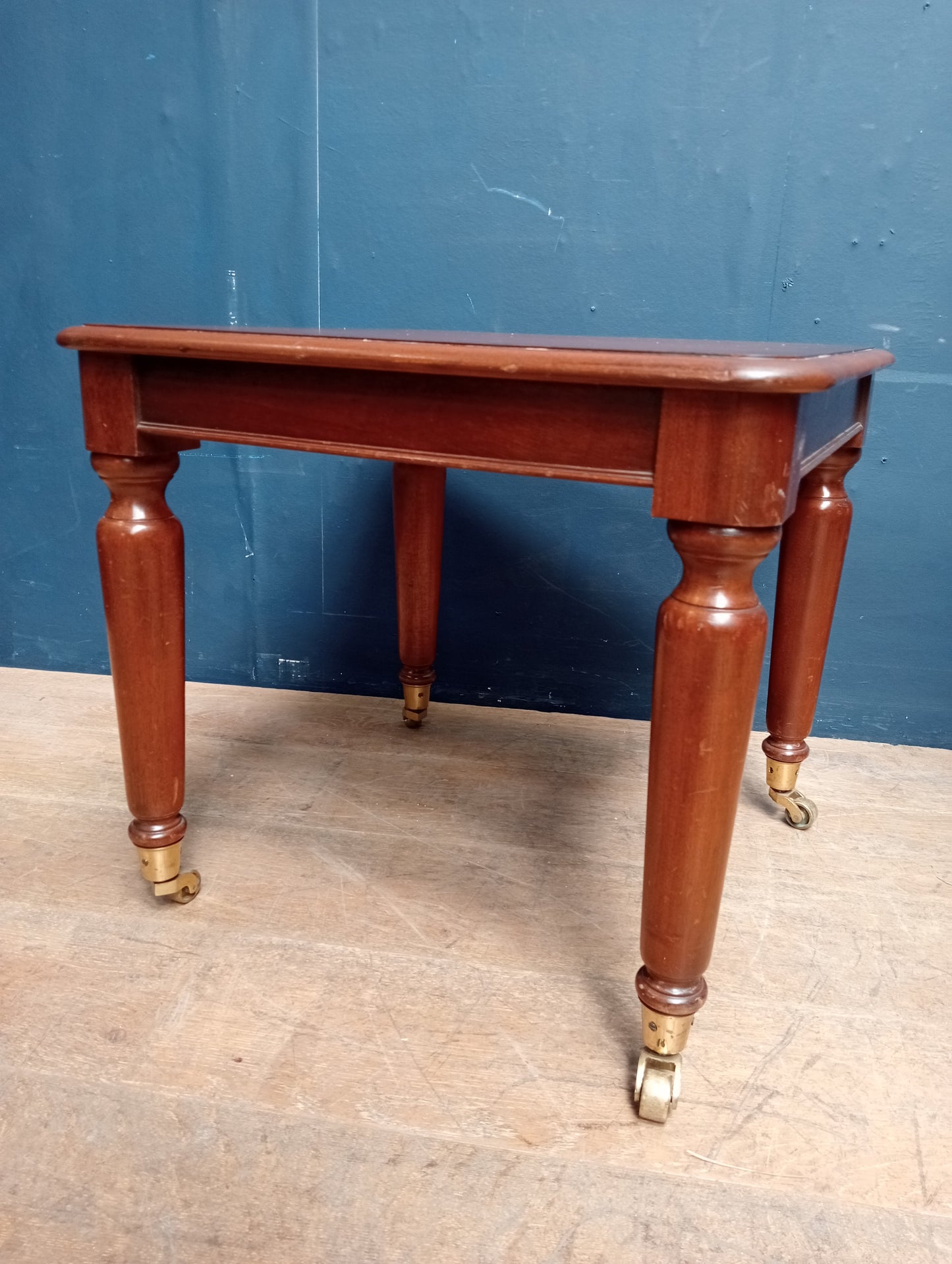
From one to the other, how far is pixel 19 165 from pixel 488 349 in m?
1.33

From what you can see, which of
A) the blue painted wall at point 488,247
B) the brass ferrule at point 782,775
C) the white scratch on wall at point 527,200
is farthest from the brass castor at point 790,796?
the white scratch on wall at point 527,200

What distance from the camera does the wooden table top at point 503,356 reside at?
0.68m

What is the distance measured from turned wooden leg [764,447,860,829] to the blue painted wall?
332 mm

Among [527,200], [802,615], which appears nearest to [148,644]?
[802,615]

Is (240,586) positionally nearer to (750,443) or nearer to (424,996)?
(424,996)

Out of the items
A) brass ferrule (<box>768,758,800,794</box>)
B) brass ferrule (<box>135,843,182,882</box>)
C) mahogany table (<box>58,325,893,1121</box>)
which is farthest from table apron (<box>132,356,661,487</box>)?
brass ferrule (<box>768,758,800,794</box>)

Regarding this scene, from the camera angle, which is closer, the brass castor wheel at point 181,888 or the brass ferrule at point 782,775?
the brass castor wheel at point 181,888

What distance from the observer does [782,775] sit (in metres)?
1.37

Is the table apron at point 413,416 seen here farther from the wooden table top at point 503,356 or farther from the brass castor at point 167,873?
the brass castor at point 167,873

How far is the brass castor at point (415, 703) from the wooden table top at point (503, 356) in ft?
2.52

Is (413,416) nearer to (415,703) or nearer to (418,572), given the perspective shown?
(418,572)

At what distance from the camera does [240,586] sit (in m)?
1.79

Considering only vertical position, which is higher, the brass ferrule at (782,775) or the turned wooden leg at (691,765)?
the turned wooden leg at (691,765)

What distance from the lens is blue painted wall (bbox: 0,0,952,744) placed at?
144 centimetres
